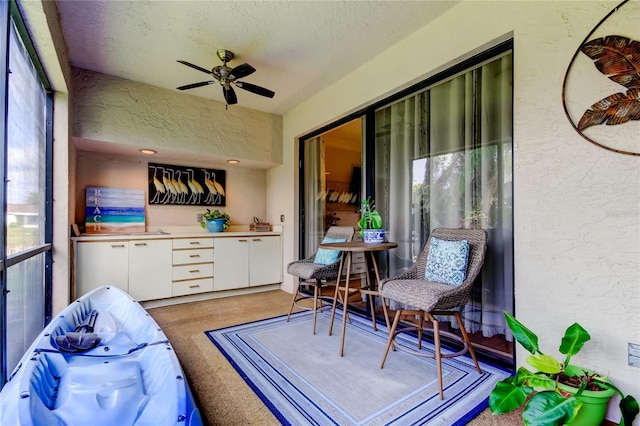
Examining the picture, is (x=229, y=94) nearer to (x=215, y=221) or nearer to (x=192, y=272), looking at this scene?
(x=215, y=221)

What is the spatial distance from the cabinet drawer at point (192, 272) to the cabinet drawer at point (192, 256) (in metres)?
0.06

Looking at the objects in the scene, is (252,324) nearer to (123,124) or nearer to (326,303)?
(326,303)

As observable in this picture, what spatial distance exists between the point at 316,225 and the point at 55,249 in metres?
2.62

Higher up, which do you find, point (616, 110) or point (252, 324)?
point (616, 110)

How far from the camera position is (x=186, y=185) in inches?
167

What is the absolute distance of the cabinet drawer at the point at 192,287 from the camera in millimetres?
3574

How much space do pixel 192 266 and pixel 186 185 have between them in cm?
123

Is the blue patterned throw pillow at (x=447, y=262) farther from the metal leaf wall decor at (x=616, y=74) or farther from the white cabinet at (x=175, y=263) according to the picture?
the white cabinet at (x=175, y=263)

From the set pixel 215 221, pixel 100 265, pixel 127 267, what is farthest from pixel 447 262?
pixel 100 265

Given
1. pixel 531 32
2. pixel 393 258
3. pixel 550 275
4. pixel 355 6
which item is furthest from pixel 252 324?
pixel 531 32

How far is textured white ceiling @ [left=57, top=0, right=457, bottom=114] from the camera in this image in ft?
7.25

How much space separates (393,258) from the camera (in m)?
2.86

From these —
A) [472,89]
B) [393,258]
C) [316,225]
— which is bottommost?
[393,258]

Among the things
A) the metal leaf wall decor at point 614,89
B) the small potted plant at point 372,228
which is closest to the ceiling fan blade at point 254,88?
the small potted plant at point 372,228
